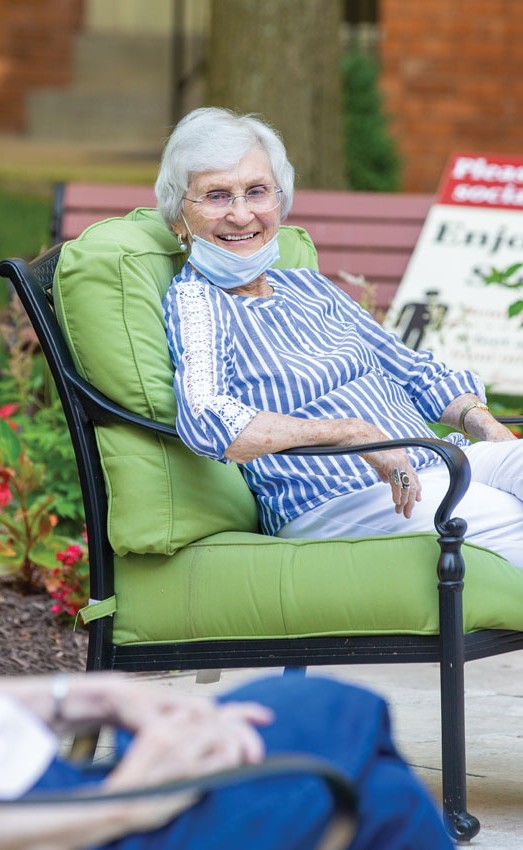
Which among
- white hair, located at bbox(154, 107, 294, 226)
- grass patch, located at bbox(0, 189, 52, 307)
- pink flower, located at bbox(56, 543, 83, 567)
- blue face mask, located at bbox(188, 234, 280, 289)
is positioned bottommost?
grass patch, located at bbox(0, 189, 52, 307)

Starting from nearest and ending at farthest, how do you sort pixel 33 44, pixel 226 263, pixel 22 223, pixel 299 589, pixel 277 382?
1. pixel 299 589
2. pixel 277 382
3. pixel 226 263
4. pixel 22 223
5. pixel 33 44

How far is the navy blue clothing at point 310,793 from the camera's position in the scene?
160 centimetres

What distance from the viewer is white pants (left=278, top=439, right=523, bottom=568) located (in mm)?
3258

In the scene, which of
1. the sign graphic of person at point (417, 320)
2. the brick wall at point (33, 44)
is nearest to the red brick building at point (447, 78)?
the brick wall at point (33, 44)

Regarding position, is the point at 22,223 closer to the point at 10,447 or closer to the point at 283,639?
the point at 10,447

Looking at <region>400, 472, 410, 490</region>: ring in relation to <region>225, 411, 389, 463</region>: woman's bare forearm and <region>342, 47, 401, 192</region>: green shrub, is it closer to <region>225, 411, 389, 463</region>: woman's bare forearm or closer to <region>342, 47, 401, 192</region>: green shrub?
<region>225, 411, 389, 463</region>: woman's bare forearm

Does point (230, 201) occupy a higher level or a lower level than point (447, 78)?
higher

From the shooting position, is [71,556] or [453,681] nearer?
[453,681]

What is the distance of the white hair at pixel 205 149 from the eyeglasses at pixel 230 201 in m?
0.05

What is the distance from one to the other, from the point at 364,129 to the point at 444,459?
10491mm

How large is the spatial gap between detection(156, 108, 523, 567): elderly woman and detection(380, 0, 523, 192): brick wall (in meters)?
10.5

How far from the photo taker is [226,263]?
3523 millimetres

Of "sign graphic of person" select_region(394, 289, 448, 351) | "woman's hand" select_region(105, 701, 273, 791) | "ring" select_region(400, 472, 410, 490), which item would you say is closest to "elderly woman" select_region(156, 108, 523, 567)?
"ring" select_region(400, 472, 410, 490)

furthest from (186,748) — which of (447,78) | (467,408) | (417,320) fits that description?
(447,78)
